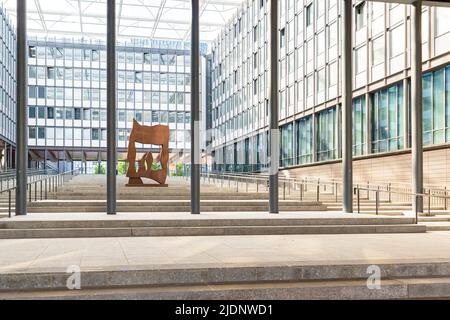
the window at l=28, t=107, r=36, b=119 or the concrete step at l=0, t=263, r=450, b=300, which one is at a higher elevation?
the window at l=28, t=107, r=36, b=119

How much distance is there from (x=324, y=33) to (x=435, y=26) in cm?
1187

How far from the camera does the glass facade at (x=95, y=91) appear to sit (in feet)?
207

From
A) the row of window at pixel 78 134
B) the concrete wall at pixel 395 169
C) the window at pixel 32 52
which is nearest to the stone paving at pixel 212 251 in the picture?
the concrete wall at pixel 395 169

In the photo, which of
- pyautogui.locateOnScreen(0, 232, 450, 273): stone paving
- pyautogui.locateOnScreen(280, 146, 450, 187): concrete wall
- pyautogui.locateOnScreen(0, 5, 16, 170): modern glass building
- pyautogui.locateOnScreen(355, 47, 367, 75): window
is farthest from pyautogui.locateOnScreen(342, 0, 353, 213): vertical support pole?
pyautogui.locateOnScreen(0, 5, 16, 170): modern glass building

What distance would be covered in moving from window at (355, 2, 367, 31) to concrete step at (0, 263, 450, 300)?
24611 millimetres

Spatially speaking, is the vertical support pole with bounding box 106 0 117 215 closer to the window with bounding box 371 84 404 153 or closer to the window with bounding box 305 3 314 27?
the window with bounding box 371 84 404 153

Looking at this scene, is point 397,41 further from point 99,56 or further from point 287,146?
point 99,56

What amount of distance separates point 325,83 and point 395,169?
34.8 feet

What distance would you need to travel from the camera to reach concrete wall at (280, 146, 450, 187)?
22.5 m

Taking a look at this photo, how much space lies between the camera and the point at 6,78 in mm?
52500

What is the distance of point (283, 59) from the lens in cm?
4322

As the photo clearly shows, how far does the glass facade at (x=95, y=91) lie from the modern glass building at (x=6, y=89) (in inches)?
246

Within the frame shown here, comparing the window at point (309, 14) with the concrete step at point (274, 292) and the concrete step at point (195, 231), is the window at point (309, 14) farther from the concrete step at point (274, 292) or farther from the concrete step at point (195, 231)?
the concrete step at point (274, 292)

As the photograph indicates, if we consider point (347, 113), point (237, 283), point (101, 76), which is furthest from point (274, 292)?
point (101, 76)
